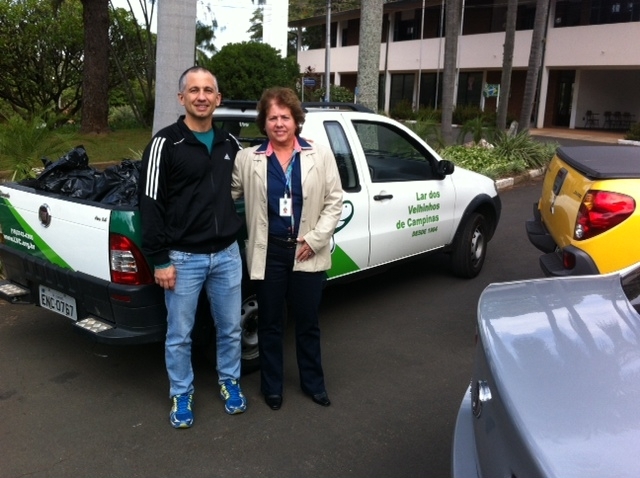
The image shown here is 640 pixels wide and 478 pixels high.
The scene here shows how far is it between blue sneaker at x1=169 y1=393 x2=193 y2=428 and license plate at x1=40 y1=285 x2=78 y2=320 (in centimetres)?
85

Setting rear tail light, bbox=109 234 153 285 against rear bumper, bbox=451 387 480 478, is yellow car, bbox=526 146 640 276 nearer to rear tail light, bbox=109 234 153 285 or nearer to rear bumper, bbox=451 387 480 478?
rear bumper, bbox=451 387 480 478

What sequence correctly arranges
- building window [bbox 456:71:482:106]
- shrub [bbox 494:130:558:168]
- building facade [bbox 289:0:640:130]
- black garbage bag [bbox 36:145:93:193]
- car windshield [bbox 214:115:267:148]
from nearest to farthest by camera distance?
black garbage bag [bbox 36:145:93:193], car windshield [bbox 214:115:267:148], shrub [bbox 494:130:558:168], building facade [bbox 289:0:640:130], building window [bbox 456:71:482:106]

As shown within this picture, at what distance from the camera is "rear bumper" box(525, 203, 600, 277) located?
395cm

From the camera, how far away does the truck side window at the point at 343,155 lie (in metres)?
4.59

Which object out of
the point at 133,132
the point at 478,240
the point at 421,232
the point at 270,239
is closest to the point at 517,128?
the point at 133,132

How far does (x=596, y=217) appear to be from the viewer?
397cm

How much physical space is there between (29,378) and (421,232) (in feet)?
10.8

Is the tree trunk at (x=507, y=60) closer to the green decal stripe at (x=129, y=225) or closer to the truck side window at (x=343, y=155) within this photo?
the truck side window at (x=343, y=155)

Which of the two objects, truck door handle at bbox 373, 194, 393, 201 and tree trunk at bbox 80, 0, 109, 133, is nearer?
truck door handle at bbox 373, 194, 393, 201

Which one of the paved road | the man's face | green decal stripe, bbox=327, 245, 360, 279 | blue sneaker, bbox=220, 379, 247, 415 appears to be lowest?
the paved road

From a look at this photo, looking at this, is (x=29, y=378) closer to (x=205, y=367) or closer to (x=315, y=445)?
(x=205, y=367)

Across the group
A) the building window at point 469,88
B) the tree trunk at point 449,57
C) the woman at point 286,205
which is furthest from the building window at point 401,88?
the woman at point 286,205

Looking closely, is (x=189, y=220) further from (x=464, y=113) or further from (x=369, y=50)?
(x=464, y=113)

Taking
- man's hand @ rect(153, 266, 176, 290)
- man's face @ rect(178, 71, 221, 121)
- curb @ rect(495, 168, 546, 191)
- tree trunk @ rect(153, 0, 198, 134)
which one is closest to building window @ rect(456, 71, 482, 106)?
curb @ rect(495, 168, 546, 191)
